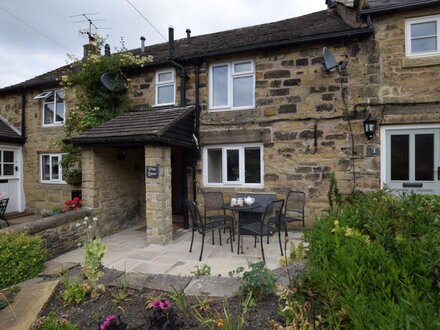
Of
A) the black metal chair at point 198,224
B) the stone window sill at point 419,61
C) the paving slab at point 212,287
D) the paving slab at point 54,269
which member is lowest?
the paving slab at point 54,269

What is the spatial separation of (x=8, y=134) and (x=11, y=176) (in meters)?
1.61

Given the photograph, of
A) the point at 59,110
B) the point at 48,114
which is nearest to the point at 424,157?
the point at 59,110

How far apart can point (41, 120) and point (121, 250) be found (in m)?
7.37

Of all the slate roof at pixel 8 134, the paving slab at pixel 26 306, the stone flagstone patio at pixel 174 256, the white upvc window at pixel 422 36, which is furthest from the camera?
the slate roof at pixel 8 134

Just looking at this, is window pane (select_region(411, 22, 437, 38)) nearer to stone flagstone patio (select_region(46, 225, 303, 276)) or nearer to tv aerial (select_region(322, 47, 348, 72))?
tv aerial (select_region(322, 47, 348, 72))

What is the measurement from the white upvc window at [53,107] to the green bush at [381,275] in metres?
10.3

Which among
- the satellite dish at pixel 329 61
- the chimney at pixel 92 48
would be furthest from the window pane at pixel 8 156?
the satellite dish at pixel 329 61

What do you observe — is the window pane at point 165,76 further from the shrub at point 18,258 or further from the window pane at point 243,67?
the shrub at point 18,258

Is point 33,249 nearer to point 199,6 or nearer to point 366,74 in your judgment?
point 366,74

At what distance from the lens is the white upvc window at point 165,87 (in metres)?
7.69

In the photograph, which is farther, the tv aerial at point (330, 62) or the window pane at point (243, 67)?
the window pane at point (243, 67)

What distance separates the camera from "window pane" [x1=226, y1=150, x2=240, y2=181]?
23.6 feet

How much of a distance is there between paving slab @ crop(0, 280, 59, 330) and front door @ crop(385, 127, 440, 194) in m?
6.67

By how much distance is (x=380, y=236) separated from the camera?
7.34 feet
